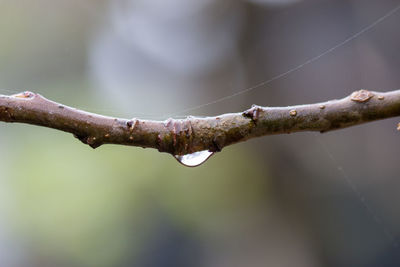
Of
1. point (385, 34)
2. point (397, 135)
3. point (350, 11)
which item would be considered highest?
point (350, 11)

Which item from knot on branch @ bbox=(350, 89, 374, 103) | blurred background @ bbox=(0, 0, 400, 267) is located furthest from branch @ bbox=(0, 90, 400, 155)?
blurred background @ bbox=(0, 0, 400, 267)

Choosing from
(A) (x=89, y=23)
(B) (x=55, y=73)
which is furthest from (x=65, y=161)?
(A) (x=89, y=23)

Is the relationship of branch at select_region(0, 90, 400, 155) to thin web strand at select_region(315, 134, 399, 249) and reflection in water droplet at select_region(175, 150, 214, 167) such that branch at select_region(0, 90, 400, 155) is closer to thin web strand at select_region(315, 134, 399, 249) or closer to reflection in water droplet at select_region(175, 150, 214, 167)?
reflection in water droplet at select_region(175, 150, 214, 167)

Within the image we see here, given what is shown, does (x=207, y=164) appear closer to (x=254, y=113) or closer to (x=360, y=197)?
(x=360, y=197)

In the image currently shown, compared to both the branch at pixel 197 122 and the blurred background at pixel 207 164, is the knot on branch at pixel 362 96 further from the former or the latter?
the blurred background at pixel 207 164

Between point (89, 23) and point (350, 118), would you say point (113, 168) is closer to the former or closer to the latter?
point (89, 23)

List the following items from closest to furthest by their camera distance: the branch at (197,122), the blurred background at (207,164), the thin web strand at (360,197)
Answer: the branch at (197,122)
the thin web strand at (360,197)
the blurred background at (207,164)

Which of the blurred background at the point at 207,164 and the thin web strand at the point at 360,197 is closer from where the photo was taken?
the thin web strand at the point at 360,197

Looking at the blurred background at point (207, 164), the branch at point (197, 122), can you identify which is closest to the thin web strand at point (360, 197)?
the blurred background at point (207, 164)
